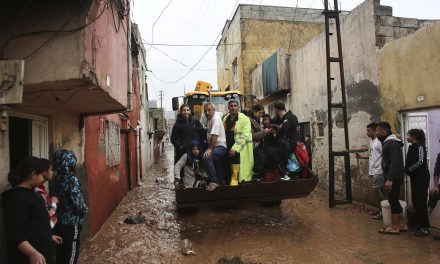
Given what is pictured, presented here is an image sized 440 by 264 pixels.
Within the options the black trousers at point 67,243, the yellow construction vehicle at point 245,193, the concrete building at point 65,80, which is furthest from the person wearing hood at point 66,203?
the yellow construction vehicle at point 245,193

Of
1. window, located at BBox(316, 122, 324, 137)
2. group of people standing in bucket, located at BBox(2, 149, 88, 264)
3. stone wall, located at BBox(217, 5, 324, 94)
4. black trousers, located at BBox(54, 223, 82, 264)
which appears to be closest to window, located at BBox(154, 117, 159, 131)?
stone wall, located at BBox(217, 5, 324, 94)

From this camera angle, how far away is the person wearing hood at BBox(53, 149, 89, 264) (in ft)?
11.7

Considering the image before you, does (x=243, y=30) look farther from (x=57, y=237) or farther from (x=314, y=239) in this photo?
(x=57, y=237)

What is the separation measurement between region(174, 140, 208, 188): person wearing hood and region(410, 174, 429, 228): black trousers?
11.7 feet

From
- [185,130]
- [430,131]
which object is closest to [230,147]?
[185,130]

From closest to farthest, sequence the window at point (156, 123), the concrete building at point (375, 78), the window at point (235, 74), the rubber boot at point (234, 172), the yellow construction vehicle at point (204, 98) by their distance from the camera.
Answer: the rubber boot at point (234, 172) → the concrete building at point (375, 78) → the yellow construction vehicle at point (204, 98) → the window at point (235, 74) → the window at point (156, 123)

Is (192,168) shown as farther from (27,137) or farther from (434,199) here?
→ (434,199)

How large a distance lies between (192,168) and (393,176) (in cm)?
349

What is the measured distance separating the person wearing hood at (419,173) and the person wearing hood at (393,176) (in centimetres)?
17

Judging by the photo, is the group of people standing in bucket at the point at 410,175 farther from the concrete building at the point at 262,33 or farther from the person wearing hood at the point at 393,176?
the concrete building at the point at 262,33

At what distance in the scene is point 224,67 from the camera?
22750mm

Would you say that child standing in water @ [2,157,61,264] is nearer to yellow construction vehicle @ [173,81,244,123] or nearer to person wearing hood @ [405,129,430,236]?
person wearing hood @ [405,129,430,236]

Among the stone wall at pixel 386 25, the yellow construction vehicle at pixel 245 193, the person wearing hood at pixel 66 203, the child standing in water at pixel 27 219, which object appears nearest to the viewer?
the child standing in water at pixel 27 219

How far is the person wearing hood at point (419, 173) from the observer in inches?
225
